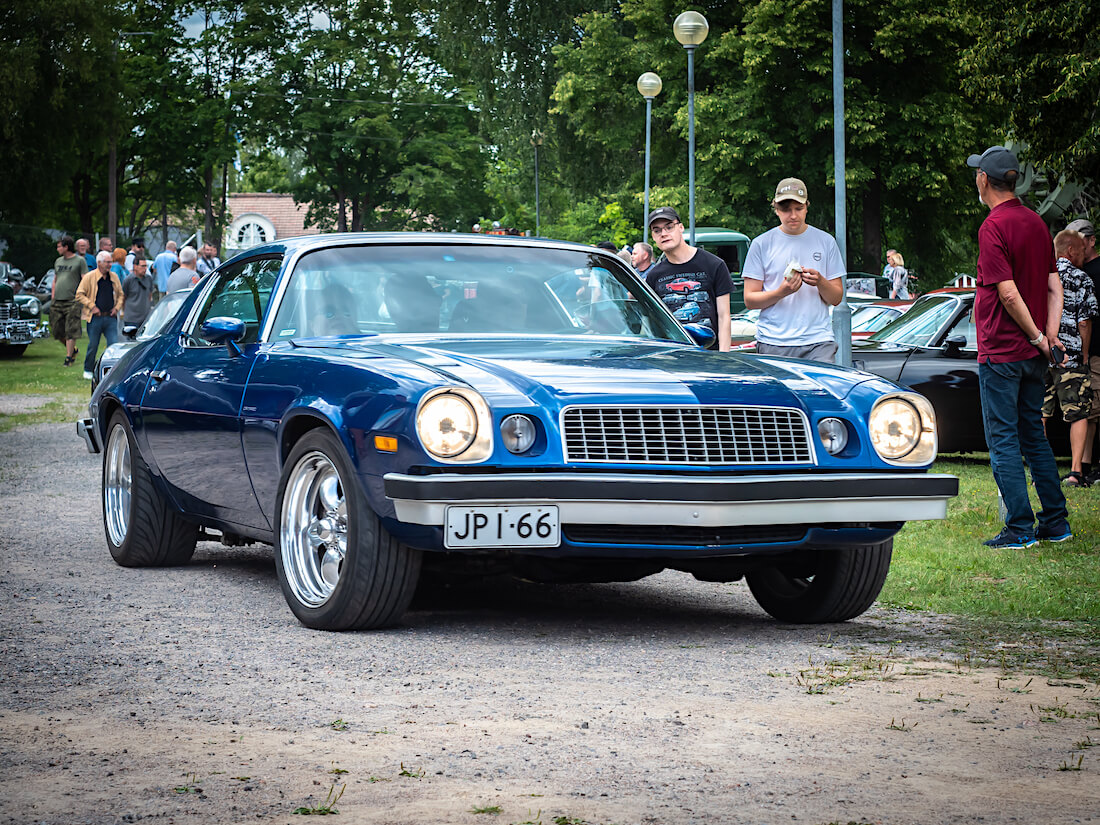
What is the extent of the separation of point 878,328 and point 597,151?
3068 centimetres

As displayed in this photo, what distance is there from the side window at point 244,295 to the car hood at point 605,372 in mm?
818

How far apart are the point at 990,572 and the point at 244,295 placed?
379 cm

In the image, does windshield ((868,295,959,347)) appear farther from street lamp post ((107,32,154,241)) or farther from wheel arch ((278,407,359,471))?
street lamp post ((107,32,154,241))

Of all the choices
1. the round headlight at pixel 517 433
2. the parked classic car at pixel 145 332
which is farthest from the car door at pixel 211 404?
the parked classic car at pixel 145 332

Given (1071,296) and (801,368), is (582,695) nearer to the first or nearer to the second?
(801,368)

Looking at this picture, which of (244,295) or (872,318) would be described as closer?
(244,295)

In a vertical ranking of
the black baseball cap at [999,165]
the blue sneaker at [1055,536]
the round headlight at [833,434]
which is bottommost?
the blue sneaker at [1055,536]

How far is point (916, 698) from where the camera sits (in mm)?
5094

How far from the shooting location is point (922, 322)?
49.0 ft

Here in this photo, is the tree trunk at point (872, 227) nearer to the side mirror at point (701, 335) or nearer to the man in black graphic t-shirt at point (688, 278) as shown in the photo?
the man in black graphic t-shirt at point (688, 278)

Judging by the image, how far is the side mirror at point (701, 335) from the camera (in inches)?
300

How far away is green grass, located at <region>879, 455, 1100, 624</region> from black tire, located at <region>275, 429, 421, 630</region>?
2.48 m

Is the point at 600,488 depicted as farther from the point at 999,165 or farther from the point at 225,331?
the point at 999,165

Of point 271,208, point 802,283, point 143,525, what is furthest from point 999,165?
point 271,208
